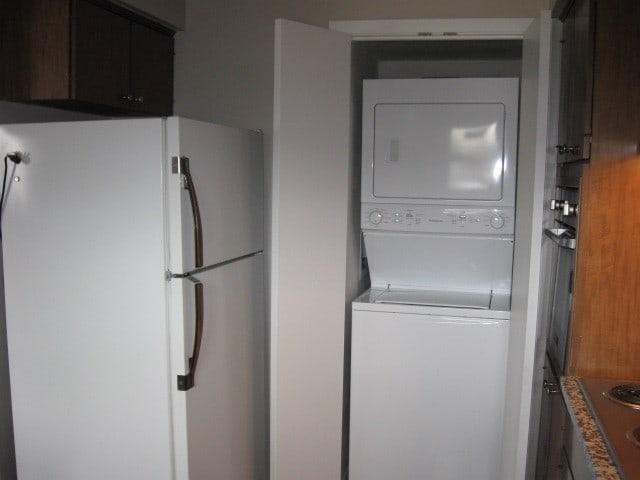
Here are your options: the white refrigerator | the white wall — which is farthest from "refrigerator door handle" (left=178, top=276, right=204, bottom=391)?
the white wall

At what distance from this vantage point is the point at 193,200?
6.68 ft

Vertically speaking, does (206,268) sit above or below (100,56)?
below

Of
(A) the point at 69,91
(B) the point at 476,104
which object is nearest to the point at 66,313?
(A) the point at 69,91

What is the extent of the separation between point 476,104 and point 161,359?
1761 millimetres

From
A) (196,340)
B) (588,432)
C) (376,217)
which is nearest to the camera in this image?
(588,432)

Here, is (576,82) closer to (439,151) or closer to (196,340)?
(439,151)

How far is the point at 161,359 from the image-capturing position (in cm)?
206

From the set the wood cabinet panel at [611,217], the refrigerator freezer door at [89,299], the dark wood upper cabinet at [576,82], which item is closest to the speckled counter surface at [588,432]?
the wood cabinet panel at [611,217]

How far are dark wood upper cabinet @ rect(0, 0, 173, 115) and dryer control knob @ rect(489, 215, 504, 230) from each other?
168 centimetres

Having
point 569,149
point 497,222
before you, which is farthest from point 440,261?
point 569,149

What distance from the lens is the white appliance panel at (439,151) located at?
2.78 m

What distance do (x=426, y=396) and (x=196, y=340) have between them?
1.17 m

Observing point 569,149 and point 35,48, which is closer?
point 569,149

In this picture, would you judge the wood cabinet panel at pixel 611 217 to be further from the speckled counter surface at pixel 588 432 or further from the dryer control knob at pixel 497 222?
the dryer control knob at pixel 497 222
